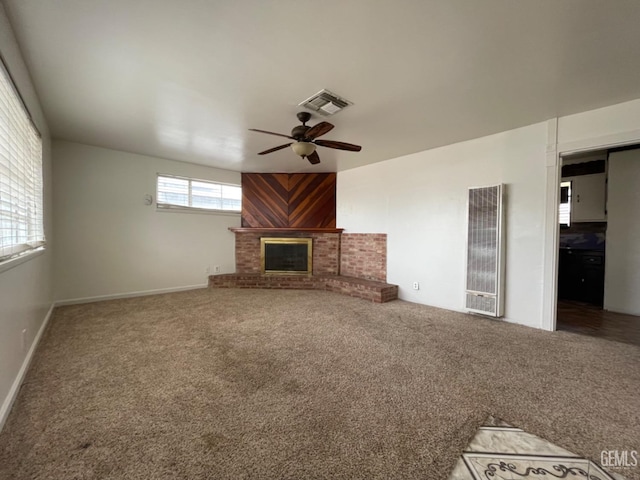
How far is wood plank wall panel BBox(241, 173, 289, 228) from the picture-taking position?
5570 millimetres

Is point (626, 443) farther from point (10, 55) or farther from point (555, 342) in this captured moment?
point (10, 55)

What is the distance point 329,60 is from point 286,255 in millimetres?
4027

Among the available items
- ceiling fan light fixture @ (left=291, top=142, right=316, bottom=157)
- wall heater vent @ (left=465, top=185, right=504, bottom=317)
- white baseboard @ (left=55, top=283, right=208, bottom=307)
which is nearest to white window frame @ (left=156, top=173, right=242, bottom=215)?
white baseboard @ (left=55, top=283, right=208, bottom=307)

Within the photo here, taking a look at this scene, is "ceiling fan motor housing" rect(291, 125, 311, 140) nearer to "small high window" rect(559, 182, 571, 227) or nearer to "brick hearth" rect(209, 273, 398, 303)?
"brick hearth" rect(209, 273, 398, 303)

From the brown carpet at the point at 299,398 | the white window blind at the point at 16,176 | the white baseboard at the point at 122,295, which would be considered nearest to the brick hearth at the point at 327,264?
the white baseboard at the point at 122,295

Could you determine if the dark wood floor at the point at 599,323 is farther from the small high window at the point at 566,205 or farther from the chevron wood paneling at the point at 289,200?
the chevron wood paneling at the point at 289,200

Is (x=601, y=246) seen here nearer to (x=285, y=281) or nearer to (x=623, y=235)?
(x=623, y=235)

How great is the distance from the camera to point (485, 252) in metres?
3.37

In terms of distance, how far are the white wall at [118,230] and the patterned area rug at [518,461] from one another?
4.94m

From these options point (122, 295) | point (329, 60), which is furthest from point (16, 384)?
point (329, 60)

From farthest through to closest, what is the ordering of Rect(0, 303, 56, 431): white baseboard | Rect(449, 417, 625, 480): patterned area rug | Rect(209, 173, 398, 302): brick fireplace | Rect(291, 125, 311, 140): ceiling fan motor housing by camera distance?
Rect(209, 173, 398, 302): brick fireplace
Rect(291, 125, 311, 140): ceiling fan motor housing
Rect(0, 303, 56, 431): white baseboard
Rect(449, 417, 625, 480): patterned area rug

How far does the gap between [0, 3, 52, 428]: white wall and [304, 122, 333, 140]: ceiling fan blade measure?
216 centimetres

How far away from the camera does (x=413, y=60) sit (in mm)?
1975

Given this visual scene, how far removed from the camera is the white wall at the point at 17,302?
1.57 meters
